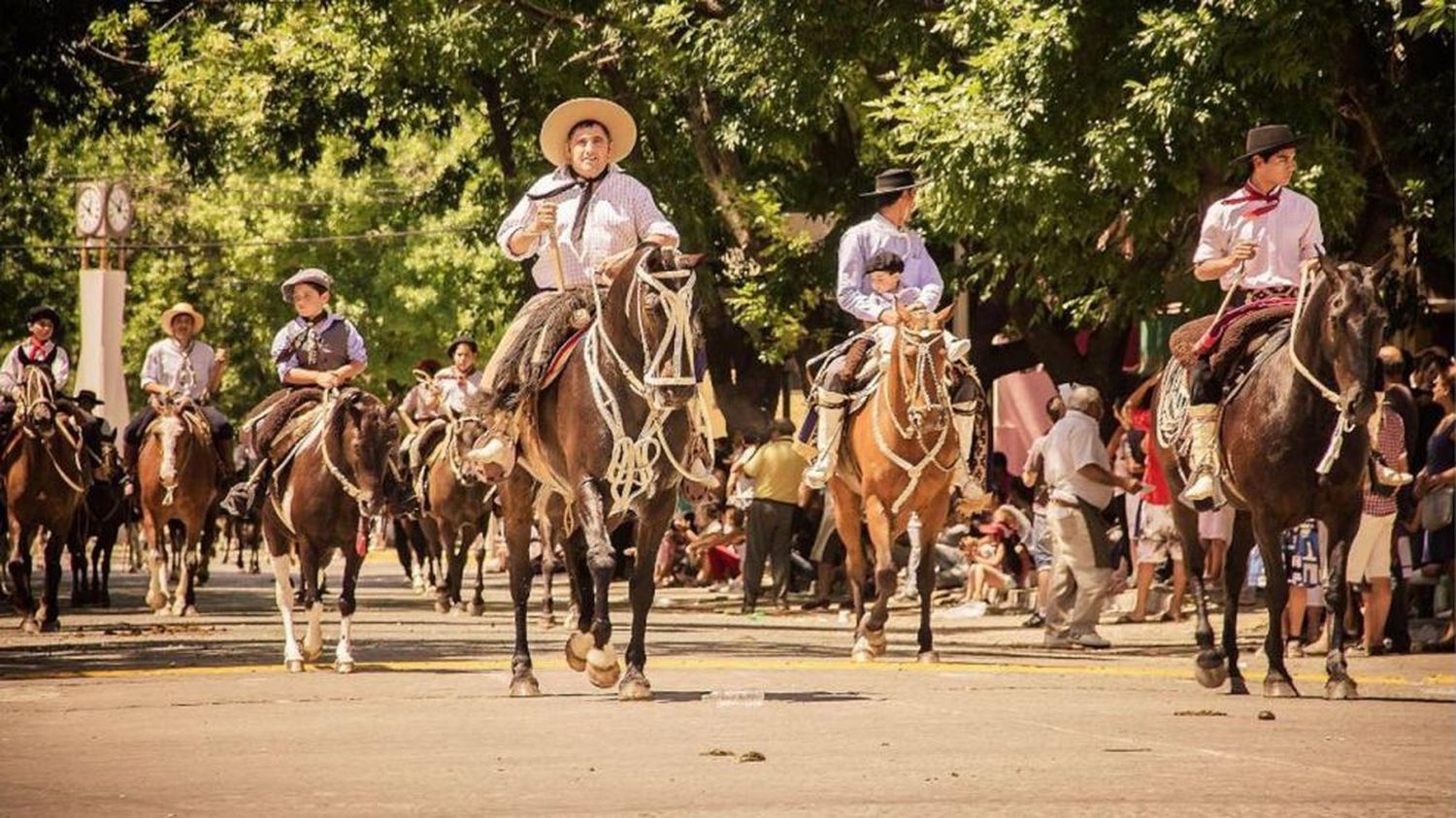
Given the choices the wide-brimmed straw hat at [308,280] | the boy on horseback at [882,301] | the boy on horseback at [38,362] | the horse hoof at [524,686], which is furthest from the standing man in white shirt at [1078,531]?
the boy on horseback at [38,362]

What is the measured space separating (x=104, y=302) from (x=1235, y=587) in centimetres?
3885

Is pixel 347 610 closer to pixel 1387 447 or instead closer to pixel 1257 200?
pixel 1257 200

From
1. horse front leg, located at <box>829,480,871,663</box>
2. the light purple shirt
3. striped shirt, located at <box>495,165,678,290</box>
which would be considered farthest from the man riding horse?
the light purple shirt

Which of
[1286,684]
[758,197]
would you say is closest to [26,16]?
[1286,684]

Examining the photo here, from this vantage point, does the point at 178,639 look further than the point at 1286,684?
Yes

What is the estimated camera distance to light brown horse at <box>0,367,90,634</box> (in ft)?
84.4

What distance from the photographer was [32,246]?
56812mm

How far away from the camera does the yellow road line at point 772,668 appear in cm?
1831

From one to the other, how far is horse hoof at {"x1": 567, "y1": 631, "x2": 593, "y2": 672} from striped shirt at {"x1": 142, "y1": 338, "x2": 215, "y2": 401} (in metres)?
12.6

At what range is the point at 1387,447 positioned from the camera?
20.1 metres

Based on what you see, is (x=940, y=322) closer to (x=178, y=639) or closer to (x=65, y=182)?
(x=178, y=639)

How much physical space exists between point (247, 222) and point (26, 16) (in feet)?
170

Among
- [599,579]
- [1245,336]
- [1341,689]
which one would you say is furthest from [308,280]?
[1341,689]

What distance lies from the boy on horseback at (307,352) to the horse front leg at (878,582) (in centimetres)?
400
